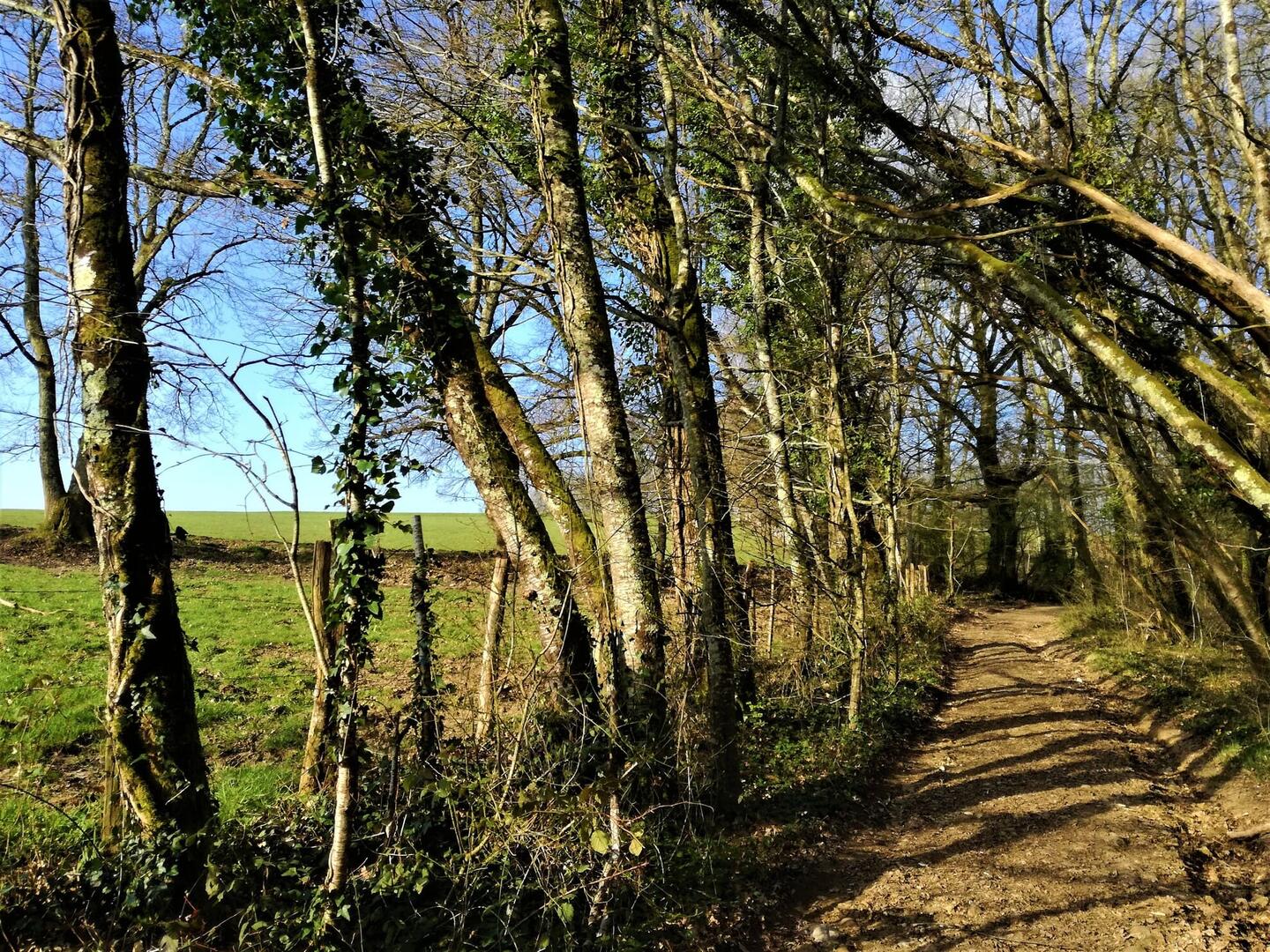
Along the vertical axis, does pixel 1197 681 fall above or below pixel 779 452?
below

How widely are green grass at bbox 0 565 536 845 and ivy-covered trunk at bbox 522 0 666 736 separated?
86cm

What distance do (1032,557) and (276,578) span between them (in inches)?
1065

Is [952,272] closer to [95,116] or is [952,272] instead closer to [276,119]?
[276,119]

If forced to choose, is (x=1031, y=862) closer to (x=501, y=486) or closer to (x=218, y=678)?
(x=501, y=486)

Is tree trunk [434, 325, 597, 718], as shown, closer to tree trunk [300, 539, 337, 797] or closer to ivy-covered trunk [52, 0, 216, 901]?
tree trunk [300, 539, 337, 797]

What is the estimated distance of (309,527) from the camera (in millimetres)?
16453

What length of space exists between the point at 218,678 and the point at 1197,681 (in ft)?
43.4

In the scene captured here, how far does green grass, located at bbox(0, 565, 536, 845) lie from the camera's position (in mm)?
6086

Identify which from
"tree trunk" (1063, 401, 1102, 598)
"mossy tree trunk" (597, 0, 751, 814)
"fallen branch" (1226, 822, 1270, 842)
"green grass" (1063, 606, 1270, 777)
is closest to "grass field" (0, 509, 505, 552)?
"mossy tree trunk" (597, 0, 751, 814)

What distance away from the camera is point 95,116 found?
415cm

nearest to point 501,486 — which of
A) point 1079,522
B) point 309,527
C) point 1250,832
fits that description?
point 1250,832

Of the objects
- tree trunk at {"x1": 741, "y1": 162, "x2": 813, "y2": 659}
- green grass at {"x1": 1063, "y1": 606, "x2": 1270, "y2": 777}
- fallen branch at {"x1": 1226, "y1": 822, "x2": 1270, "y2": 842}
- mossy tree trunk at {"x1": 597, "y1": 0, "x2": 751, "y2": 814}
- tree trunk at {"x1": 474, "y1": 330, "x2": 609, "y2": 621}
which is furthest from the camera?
tree trunk at {"x1": 741, "y1": 162, "x2": 813, "y2": 659}

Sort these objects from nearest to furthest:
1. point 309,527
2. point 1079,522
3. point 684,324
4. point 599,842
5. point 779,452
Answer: point 599,842 → point 684,324 → point 779,452 → point 309,527 → point 1079,522

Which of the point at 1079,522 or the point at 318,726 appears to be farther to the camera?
the point at 1079,522
